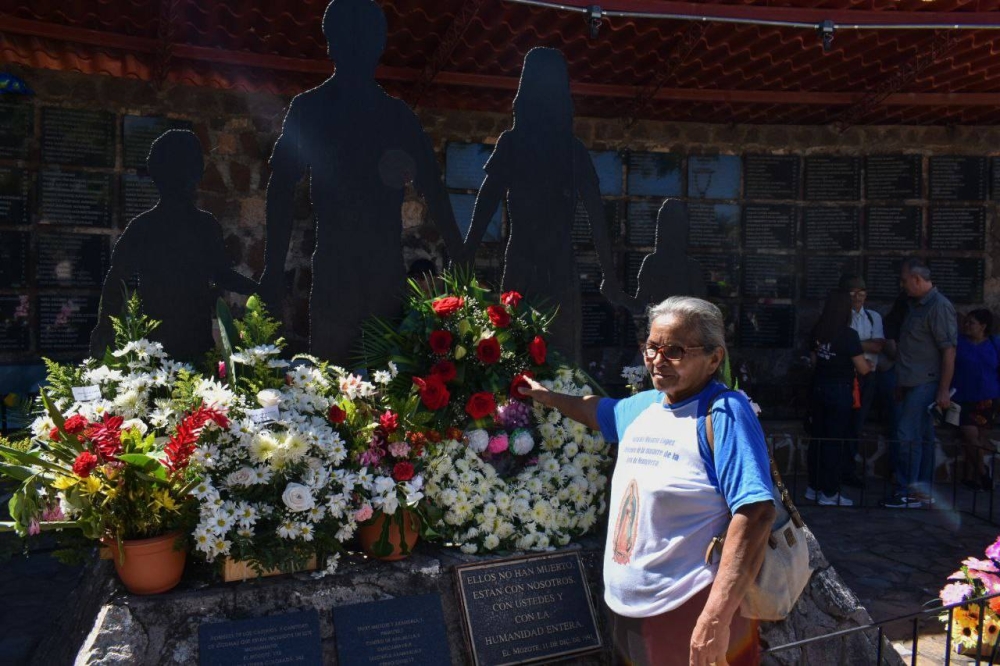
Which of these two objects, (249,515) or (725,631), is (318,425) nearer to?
(249,515)

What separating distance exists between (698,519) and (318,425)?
1.39 m

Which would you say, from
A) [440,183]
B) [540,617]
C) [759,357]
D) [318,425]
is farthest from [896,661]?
[759,357]

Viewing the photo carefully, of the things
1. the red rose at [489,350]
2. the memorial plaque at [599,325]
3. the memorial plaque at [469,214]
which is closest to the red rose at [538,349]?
the red rose at [489,350]

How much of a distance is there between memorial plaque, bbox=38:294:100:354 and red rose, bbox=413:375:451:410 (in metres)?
3.68

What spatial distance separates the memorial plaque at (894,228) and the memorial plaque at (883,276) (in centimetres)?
12

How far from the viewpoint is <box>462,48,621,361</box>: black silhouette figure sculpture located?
12.7ft

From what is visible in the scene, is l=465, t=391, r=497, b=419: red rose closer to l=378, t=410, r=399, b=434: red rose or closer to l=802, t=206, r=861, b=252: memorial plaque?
l=378, t=410, r=399, b=434: red rose

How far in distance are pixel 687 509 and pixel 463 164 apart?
504 centimetres

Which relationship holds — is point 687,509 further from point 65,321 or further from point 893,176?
point 893,176

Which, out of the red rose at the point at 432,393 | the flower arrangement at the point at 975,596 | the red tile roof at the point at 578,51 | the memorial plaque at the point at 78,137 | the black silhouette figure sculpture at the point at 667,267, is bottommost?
the flower arrangement at the point at 975,596

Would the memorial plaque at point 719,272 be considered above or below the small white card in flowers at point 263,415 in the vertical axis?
above

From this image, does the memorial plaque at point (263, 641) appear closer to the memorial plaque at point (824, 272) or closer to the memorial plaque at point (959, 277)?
the memorial plaque at point (824, 272)

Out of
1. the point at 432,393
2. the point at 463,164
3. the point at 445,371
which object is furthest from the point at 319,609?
the point at 463,164

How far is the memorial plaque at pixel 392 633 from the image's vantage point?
2.71 meters
